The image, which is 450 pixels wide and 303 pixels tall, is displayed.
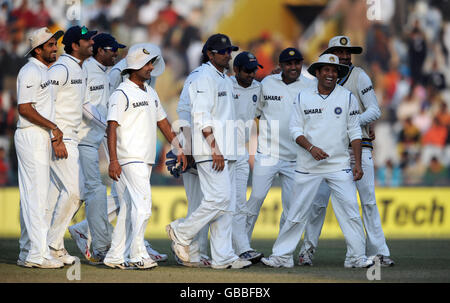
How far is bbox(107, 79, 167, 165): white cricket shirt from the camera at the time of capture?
8139mm

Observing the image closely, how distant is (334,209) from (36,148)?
3377 mm

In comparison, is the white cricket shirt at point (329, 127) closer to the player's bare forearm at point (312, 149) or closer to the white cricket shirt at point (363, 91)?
the player's bare forearm at point (312, 149)

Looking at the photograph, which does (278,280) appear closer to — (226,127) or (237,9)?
(226,127)

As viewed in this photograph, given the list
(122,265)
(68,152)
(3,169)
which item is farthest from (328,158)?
(3,169)

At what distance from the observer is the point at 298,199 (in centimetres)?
874

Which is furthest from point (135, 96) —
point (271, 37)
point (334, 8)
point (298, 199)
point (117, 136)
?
point (334, 8)

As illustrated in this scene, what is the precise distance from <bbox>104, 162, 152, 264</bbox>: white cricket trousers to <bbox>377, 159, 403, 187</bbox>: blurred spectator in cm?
793

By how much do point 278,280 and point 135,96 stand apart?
2.49m

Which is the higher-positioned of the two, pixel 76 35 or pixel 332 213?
pixel 76 35

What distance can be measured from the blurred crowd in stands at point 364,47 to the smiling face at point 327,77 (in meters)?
8.74

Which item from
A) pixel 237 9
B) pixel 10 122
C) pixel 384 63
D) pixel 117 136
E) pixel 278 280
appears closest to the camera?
pixel 278 280

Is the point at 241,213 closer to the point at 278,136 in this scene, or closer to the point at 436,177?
the point at 278,136

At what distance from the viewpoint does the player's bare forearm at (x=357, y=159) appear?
28.3 ft

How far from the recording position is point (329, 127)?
8.63 meters
